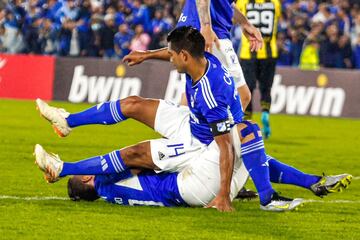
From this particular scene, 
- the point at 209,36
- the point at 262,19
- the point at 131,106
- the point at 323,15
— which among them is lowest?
the point at 323,15

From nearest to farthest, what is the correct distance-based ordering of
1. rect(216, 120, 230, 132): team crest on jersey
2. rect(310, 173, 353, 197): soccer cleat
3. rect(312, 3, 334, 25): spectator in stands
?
rect(216, 120, 230, 132): team crest on jersey → rect(310, 173, 353, 197): soccer cleat → rect(312, 3, 334, 25): spectator in stands

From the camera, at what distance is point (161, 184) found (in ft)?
30.3

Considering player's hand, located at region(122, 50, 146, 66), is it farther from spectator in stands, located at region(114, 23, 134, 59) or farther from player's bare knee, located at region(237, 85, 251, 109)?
spectator in stands, located at region(114, 23, 134, 59)

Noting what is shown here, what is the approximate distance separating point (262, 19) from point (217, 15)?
5977 millimetres

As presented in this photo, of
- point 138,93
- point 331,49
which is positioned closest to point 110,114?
point 138,93

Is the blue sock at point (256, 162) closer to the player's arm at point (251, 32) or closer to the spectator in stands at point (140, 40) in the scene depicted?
the player's arm at point (251, 32)

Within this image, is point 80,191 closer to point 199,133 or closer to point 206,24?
point 199,133

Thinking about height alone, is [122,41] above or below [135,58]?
below

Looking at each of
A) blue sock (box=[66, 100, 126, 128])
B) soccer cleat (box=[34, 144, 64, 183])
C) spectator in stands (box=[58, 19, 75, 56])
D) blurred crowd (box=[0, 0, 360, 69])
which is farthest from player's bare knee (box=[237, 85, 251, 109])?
spectator in stands (box=[58, 19, 75, 56])

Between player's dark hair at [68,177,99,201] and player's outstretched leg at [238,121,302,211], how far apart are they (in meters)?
1.39

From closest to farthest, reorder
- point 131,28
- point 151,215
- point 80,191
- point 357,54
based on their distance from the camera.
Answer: point 151,215 < point 80,191 < point 357,54 < point 131,28

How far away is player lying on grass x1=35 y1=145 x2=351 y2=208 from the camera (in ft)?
30.1

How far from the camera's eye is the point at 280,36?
2925 centimetres

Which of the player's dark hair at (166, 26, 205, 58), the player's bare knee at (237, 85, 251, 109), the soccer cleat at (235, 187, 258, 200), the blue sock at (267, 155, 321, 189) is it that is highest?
the player's dark hair at (166, 26, 205, 58)
